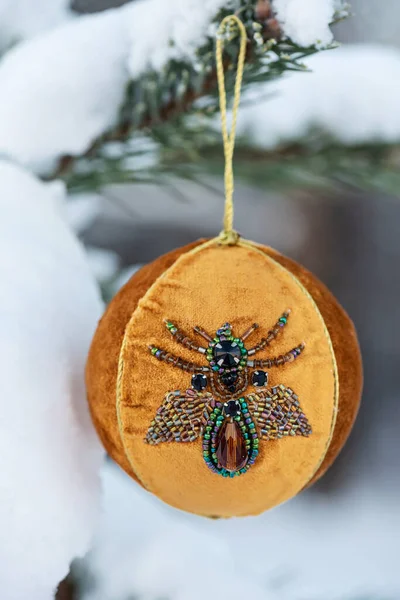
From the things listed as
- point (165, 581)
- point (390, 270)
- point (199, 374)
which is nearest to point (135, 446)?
point (199, 374)

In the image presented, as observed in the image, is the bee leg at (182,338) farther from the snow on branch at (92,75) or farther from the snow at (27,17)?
the snow at (27,17)

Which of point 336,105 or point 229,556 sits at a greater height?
point 336,105

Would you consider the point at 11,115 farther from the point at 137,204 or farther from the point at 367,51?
the point at 137,204

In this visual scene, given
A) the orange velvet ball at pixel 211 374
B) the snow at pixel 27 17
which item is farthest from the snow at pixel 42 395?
the snow at pixel 27 17

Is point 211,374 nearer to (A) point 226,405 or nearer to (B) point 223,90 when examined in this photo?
(A) point 226,405

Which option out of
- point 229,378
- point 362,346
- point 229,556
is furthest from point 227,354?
point 362,346

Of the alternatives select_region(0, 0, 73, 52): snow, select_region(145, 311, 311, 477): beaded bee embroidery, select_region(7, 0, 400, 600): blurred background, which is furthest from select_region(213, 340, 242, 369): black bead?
select_region(0, 0, 73, 52): snow

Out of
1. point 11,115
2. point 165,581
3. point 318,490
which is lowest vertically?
point 318,490

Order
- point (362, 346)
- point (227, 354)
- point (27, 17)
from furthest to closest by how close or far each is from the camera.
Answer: point (362, 346)
point (27, 17)
point (227, 354)
